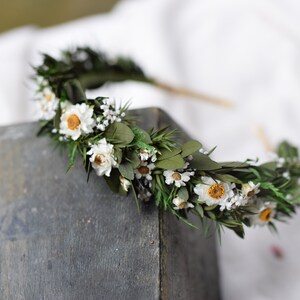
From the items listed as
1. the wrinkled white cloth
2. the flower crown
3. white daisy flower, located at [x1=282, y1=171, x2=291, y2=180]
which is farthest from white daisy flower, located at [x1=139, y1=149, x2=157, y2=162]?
the wrinkled white cloth

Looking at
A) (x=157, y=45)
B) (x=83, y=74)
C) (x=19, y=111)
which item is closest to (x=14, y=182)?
(x=83, y=74)

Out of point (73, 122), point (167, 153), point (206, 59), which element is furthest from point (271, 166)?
point (206, 59)

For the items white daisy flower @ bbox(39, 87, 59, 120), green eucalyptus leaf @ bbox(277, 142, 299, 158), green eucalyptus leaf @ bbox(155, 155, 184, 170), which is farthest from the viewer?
green eucalyptus leaf @ bbox(277, 142, 299, 158)

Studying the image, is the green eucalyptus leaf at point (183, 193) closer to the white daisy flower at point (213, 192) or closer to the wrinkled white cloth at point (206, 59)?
the white daisy flower at point (213, 192)

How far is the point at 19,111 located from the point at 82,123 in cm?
57

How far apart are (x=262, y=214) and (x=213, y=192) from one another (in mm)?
108

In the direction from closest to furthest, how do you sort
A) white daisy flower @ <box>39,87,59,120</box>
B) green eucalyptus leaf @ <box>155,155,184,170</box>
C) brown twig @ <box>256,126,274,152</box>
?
green eucalyptus leaf @ <box>155,155,184,170</box> < white daisy flower @ <box>39,87,59,120</box> < brown twig @ <box>256,126,274,152</box>

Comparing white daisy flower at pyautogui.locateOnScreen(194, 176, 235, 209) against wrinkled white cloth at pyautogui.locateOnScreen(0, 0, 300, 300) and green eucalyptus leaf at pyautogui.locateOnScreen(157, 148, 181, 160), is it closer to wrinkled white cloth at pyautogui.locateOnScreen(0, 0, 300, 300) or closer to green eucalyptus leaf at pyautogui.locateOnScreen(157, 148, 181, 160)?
green eucalyptus leaf at pyautogui.locateOnScreen(157, 148, 181, 160)

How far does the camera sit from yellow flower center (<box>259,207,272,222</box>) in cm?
69

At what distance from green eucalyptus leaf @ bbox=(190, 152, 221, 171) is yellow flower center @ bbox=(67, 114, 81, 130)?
0.49 ft

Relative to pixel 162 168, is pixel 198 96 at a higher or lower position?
lower

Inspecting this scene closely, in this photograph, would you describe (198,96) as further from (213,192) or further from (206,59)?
(213,192)

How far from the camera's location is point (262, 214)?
0.69 meters

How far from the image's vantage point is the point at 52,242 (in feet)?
2.19
